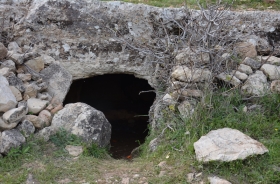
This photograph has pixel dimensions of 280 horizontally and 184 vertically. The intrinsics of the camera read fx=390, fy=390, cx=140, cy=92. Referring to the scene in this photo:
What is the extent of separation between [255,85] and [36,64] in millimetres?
2612

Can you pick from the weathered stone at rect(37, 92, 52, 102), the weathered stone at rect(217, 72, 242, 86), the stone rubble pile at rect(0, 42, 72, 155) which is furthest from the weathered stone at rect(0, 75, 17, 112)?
the weathered stone at rect(217, 72, 242, 86)

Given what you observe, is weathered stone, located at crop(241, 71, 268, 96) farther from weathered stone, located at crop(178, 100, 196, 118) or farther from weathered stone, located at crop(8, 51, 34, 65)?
weathered stone, located at crop(8, 51, 34, 65)

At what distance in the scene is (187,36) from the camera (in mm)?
4699

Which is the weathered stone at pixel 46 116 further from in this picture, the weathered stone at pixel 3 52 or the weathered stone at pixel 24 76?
the weathered stone at pixel 3 52

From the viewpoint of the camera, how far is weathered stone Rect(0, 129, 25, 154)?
3789mm

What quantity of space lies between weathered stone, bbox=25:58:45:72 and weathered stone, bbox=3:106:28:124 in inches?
32.8

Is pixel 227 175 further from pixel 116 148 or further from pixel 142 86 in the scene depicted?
pixel 142 86

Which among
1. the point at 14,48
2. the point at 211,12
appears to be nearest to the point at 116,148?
the point at 14,48

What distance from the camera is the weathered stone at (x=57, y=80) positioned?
484 cm

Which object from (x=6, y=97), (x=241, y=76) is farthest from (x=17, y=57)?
(x=241, y=76)

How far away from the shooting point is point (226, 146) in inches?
140

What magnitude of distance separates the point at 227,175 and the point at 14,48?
303 centimetres

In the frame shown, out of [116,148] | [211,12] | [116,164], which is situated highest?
[211,12]

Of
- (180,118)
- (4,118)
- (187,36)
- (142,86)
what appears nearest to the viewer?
(4,118)
